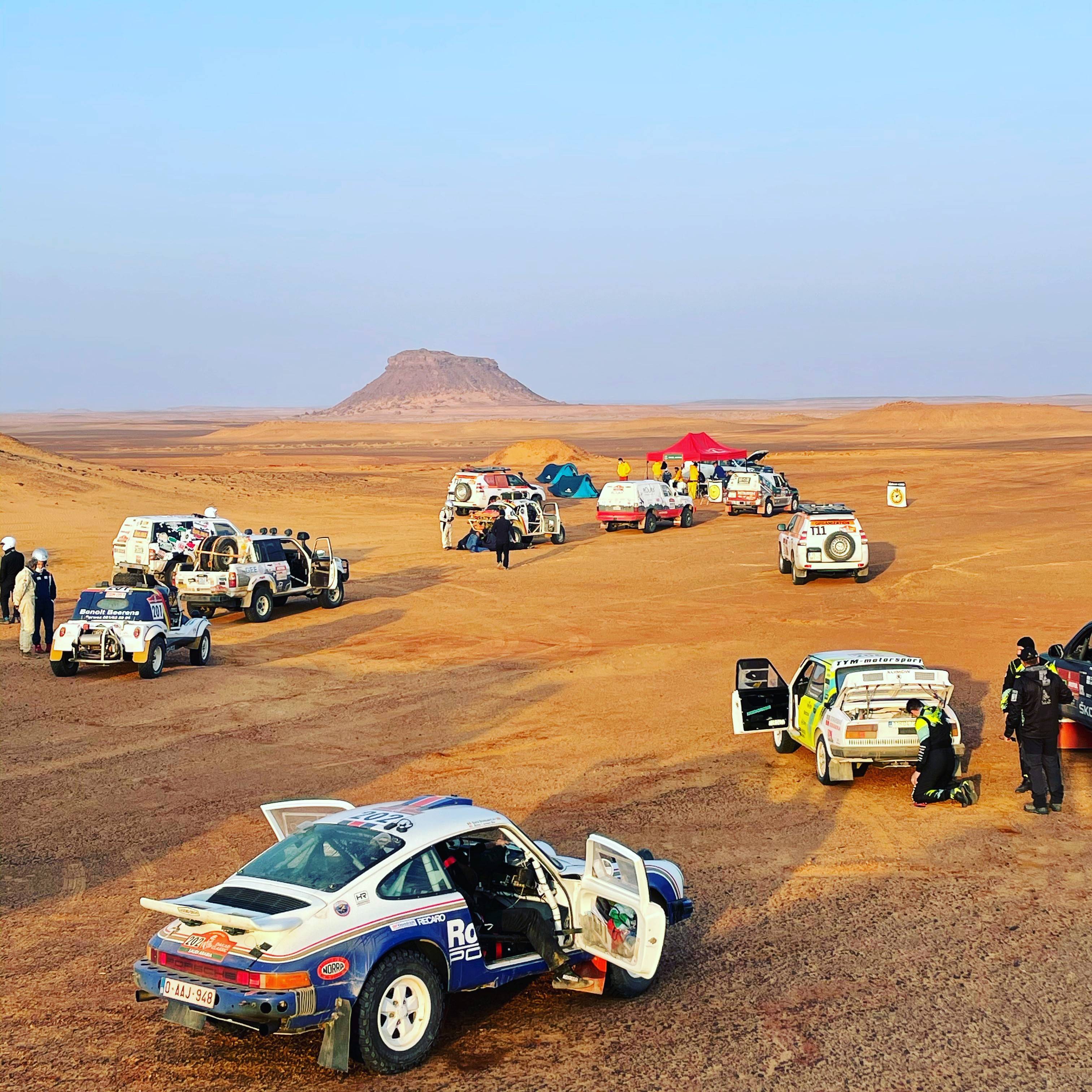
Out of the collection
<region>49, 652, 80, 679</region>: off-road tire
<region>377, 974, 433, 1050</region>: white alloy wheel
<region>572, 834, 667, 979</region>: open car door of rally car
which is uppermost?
<region>572, 834, 667, 979</region>: open car door of rally car

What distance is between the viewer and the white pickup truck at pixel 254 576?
87.6 feet

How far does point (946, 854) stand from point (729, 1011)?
14.4ft

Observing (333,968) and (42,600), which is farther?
(42,600)

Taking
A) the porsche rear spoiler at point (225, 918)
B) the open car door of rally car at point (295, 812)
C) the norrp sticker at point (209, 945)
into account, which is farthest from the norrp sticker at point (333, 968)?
the open car door of rally car at point (295, 812)

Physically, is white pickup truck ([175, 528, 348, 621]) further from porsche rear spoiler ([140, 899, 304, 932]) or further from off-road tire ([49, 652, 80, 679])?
porsche rear spoiler ([140, 899, 304, 932])

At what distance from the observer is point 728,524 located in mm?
46969

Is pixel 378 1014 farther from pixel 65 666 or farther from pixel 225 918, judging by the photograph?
pixel 65 666

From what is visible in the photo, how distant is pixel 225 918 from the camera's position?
7379 mm

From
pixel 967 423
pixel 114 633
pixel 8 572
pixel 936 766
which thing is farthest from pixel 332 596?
pixel 967 423

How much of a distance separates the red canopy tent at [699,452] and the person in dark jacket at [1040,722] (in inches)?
1957

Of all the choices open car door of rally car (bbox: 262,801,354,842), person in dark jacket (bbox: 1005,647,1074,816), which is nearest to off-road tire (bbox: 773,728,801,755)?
person in dark jacket (bbox: 1005,647,1074,816)

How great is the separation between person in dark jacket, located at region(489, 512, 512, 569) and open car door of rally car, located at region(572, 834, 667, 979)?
2628 centimetres

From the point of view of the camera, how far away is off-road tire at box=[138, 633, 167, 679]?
830 inches

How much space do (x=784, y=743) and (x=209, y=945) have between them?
33.2ft
